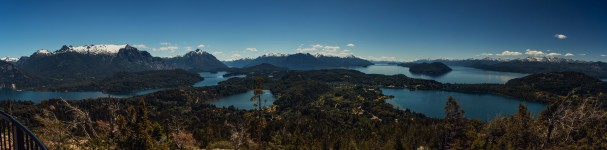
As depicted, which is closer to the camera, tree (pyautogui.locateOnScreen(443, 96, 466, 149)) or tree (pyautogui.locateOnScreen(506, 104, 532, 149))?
tree (pyautogui.locateOnScreen(506, 104, 532, 149))

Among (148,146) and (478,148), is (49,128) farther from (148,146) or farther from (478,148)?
(478,148)

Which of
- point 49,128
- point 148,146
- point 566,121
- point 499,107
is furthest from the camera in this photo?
point 499,107

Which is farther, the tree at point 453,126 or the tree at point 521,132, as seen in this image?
the tree at point 453,126

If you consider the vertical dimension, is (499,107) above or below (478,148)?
below

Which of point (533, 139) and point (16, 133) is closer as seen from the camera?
point (16, 133)

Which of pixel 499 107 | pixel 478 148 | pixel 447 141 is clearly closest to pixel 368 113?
pixel 499 107

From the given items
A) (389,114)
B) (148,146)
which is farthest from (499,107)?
(148,146)

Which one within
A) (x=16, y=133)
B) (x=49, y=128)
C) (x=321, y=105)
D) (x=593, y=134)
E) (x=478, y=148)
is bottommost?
(x=321, y=105)

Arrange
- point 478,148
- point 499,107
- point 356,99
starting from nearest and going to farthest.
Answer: point 478,148, point 499,107, point 356,99

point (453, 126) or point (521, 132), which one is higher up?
point (521, 132)

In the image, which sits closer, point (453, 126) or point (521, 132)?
point (521, 132)
